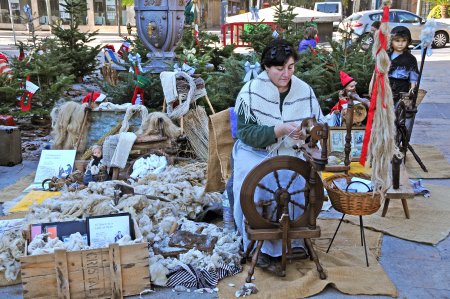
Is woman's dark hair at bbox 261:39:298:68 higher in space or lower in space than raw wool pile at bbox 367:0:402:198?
higher

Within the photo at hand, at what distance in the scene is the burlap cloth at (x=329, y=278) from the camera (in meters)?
3.12

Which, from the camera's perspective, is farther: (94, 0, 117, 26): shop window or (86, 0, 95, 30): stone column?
(94, 0, 117, 26): shop window

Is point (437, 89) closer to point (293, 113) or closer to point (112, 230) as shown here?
point (293, 113)

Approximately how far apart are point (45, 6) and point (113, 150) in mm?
28537

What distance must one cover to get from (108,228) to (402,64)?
3909 mm

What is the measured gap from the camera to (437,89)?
1079 cm

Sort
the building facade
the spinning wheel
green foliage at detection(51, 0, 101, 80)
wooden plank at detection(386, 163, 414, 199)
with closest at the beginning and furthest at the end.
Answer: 1. the spinning wheel
2. wooden plank at detection(386, 163, 414, 199)
3. green foliage at detection(51, 0, 101, 80)
4. the building facade

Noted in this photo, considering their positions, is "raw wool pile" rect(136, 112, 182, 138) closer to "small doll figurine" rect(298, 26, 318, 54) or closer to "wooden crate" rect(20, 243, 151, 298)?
"wooden crate" rect(20, 243, 151, 298)

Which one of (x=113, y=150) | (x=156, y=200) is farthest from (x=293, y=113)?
(x=113, y=150)

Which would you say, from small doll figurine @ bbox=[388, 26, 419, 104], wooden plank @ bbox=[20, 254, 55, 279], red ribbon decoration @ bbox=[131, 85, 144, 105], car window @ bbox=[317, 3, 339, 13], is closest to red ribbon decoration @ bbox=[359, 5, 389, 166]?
wooden plank @ bbox=[20, 254, 55, 279]

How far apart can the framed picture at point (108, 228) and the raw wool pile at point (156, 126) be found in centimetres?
231

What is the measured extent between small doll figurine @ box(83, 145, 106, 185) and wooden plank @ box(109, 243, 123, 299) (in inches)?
86.6

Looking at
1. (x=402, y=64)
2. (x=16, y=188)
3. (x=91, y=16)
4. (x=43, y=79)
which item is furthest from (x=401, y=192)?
(x=91, y=16)

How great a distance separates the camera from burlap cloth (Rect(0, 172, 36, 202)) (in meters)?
4.91
